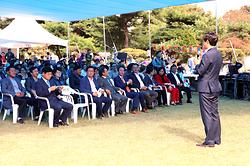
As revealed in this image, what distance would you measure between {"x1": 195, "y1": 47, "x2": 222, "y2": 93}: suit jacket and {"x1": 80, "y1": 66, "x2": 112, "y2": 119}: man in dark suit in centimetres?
288

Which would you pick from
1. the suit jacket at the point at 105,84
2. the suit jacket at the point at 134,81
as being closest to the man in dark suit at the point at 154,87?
the suit jacket at the point at 134,81

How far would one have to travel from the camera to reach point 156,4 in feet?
30.6

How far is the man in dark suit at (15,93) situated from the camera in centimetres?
724

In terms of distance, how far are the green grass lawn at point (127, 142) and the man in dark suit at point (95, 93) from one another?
0.29 meters

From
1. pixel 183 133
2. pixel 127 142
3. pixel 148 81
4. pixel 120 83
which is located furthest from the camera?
pixel 148 81

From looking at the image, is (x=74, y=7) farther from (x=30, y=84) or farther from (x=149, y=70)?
(x=30, y=84)

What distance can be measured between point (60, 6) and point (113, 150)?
5689mm

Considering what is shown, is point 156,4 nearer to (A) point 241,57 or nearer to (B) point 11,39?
(B) point 11,39

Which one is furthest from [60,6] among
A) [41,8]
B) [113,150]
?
[113,150]

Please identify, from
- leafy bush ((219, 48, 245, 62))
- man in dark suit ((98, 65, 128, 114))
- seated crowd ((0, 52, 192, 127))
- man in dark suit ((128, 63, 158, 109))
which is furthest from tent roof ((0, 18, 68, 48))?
leafy bush ((219, 48, 245, 62))

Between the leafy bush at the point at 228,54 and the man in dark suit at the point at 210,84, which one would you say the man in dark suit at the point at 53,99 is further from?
the leafy bush at the point at 228,54

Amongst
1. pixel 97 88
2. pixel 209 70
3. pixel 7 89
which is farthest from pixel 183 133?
pixel 7 89

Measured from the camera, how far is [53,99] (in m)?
6.85

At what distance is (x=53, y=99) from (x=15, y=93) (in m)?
0.98
